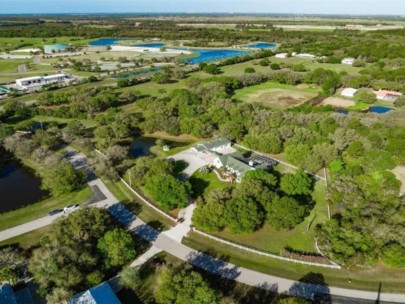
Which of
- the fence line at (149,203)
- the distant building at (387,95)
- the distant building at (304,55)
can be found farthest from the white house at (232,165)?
the distant building at (304,55)

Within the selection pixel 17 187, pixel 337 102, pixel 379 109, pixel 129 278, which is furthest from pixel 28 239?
pixel 379 109

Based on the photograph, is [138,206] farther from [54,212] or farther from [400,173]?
[400,173]

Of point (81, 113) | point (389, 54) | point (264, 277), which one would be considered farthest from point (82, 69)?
point (389, 54)

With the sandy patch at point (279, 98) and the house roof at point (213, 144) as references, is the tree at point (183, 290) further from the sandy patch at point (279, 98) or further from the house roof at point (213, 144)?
the sandy patch at point (279, 98)

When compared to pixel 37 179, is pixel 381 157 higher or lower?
higher

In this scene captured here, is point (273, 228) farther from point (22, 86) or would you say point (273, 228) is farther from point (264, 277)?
point (22, 86)
